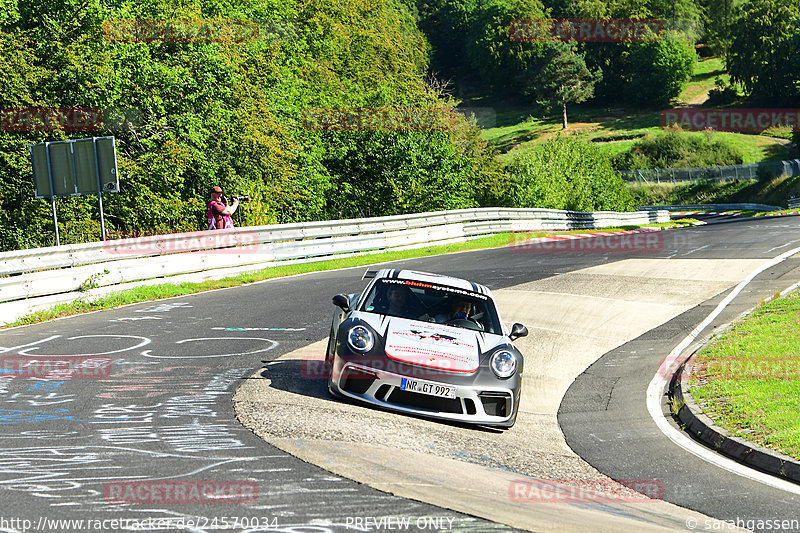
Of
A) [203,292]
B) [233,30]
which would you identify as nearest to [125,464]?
[203,292]

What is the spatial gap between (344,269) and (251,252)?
2.39m

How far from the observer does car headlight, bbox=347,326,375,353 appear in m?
8.41

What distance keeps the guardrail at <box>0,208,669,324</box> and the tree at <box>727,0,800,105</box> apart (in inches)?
3846

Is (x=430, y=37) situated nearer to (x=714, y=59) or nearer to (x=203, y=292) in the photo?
(x=714, y=59)

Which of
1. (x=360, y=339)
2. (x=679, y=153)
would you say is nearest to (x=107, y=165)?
(x=360, y=339)

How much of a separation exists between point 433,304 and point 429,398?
5.16 ft

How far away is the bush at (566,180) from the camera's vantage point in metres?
51.0

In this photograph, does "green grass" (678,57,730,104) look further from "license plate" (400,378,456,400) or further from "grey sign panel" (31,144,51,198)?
"license plate" (400,378,456,400)

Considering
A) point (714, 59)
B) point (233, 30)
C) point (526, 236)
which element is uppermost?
point (714, 59)

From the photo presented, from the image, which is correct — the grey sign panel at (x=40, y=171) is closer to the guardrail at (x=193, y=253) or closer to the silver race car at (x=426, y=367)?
the guardrail at (x=193, y=253)

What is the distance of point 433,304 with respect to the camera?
9.48 meters

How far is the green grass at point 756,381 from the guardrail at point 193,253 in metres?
10.4

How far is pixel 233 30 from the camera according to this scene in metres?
31.8

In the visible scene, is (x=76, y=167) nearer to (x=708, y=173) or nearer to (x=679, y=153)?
(x=708, y=173)
